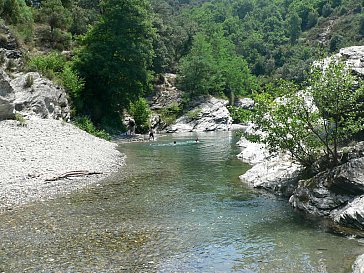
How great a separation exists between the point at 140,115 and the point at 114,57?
9964 millimetres

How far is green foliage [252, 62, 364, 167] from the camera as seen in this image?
14.7 metres

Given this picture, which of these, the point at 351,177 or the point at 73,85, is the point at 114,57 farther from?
the point at 351,177

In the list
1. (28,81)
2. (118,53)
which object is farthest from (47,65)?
(118,53)

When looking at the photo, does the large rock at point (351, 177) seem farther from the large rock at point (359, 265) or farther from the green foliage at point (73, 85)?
the green foliage at point (73, 85)

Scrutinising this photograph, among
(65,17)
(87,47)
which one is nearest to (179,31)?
(65,17)

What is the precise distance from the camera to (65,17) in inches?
2500

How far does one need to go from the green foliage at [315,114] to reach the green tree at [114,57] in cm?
3556

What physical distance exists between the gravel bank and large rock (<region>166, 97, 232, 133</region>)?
3369 centimetres

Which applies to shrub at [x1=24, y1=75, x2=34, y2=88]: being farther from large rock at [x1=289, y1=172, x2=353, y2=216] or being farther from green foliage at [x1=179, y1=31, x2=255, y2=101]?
green foliage at [x1=179, y1=31, x2=255, y2=101]

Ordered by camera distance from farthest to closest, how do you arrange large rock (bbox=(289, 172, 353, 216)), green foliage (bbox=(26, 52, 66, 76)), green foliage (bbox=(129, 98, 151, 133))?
green foliage (bbox=(129, 98, 151, 133)) → green foliage (bbox=(26, 52, 66, 76)) → large rock (bbox=(289, 172, 353, 216))

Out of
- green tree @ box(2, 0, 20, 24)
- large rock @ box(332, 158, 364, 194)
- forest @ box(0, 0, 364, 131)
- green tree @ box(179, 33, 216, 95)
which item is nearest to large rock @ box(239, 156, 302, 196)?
large rock @ box(332, 158, 364, 194)

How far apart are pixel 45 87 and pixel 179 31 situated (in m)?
59.3

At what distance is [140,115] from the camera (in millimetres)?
57438

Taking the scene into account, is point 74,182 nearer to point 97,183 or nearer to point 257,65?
point 97,183
